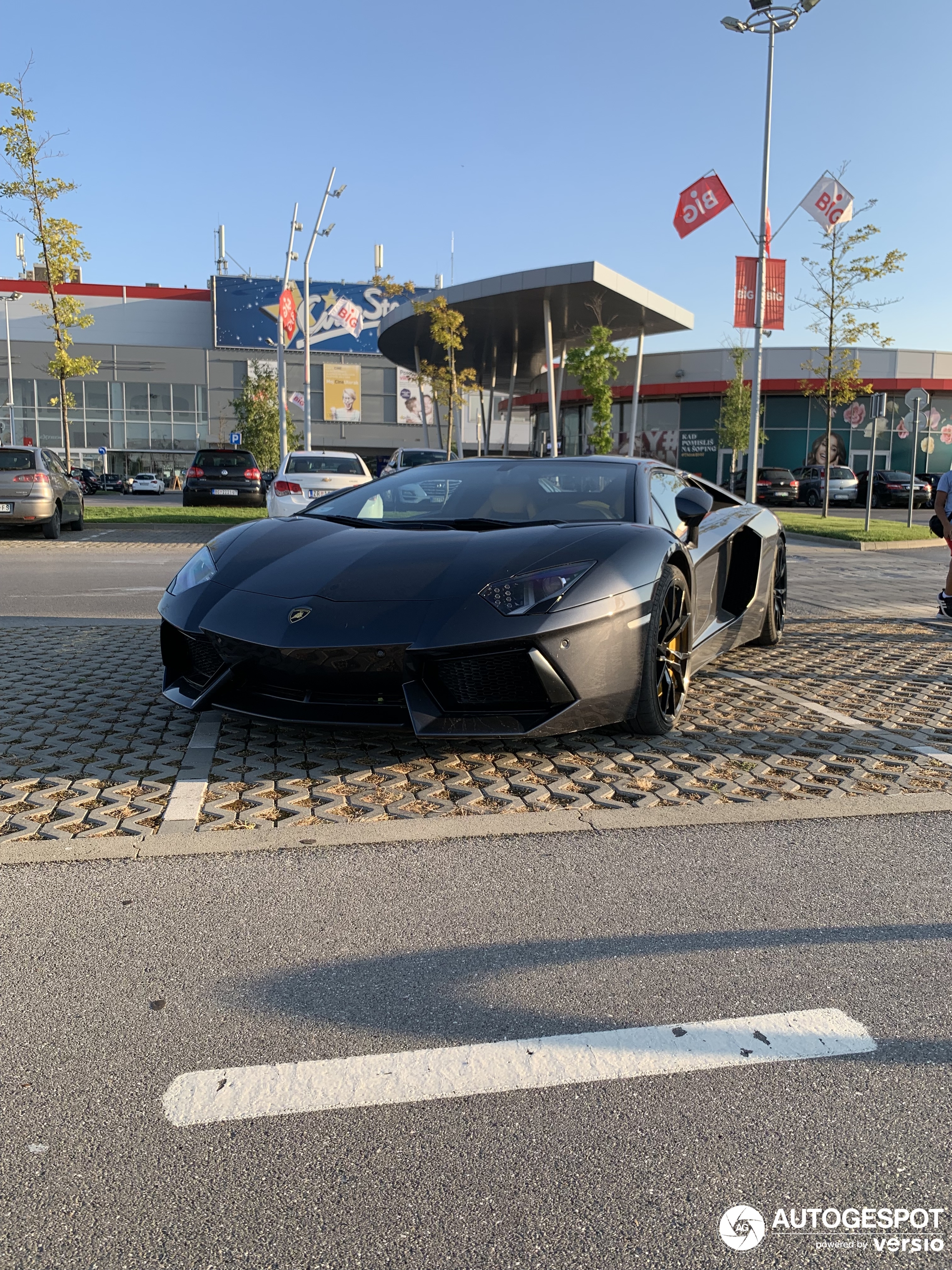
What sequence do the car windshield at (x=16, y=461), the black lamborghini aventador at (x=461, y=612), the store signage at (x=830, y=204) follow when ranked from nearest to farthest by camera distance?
the black lamborghini aventador at (x=461, y=612) < the car windshield at (x=16, y=461) < the store signage at (x=830, y=204)

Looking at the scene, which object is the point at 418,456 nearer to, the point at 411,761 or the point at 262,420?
the point at 411,761

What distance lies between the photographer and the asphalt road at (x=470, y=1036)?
1639 millimetres

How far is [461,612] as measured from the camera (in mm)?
3762

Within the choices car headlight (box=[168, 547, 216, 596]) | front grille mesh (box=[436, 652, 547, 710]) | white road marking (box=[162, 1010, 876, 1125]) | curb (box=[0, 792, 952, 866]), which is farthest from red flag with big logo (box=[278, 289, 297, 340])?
white road marking (box=[162, 1010, 876, 1125])

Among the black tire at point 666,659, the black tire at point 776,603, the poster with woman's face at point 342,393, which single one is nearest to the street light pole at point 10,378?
the poster with woman's face at point 342,393

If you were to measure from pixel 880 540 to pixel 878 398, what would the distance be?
351 cm

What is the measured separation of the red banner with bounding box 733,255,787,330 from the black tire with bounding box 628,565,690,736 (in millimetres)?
20696

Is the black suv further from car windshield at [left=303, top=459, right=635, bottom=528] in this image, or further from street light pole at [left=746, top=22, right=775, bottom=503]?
car windshield at [left=303, top=459, right=635, bottom=528]

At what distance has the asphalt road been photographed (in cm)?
164

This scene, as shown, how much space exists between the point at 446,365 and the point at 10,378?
Result: 42357 millimetres

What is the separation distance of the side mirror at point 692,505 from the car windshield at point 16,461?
497 inches

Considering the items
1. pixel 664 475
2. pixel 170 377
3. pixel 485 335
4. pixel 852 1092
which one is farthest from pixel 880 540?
pixel 170 377

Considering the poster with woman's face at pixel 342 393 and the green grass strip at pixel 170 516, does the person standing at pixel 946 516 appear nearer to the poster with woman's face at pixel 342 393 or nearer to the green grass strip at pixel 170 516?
the green grass strip at pixel 170 516

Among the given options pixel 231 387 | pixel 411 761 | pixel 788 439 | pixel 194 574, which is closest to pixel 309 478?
pixel 194 574
